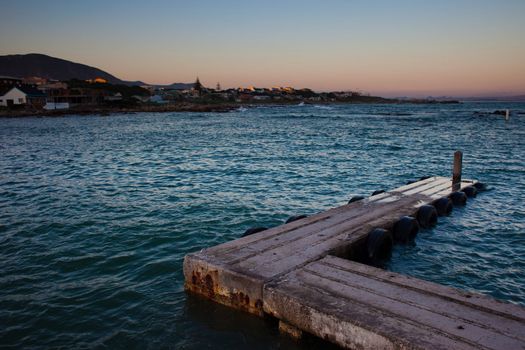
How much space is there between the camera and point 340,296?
525 centimetres

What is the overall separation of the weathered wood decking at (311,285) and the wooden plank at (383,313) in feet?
0.04

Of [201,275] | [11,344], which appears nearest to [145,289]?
[201,275]

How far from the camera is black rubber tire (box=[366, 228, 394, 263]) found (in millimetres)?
8078

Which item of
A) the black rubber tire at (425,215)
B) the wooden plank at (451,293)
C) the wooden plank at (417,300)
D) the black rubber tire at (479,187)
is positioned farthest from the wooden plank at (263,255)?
the black rubber tire at (479,187)

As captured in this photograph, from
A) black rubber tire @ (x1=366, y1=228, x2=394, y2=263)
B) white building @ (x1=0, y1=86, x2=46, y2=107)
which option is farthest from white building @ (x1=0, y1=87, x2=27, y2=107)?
black rubber tire @ (x1=366, y1=228, x2=394, y2=263)

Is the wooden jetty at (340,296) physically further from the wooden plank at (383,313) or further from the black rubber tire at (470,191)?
the black rubber tire at (470,191)

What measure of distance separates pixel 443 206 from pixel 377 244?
5.20 m

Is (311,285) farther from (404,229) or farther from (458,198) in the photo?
(458,198)

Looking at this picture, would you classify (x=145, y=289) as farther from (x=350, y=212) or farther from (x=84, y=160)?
(x=84, y=160)

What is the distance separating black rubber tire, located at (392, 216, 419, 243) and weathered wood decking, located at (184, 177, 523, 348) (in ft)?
0.82

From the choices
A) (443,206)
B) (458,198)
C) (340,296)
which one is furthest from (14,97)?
(340,296)

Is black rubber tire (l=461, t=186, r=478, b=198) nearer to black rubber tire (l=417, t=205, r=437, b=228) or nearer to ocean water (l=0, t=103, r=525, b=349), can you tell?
ocean water (l=0, t=103, r=525, b=349)

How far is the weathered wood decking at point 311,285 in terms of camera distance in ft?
14.9

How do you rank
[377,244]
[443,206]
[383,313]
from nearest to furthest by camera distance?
[383,313] → [377,244] → [443,206]
